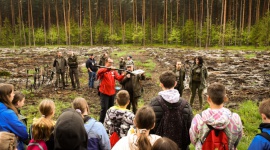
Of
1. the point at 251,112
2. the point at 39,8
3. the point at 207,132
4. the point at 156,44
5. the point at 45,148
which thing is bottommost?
the point at 251,112

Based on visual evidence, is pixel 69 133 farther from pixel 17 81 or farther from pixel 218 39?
pixel 218 39

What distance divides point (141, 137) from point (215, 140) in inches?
43.7

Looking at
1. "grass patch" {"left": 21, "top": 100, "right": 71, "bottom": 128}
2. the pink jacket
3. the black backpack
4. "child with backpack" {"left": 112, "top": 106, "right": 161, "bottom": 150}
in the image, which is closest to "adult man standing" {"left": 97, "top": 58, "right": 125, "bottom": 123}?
"grass patch" {"left": 21, "top": 100, "right": 71, "bottom": 128}

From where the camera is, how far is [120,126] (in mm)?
4000

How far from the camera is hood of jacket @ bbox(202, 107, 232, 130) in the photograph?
2.89m

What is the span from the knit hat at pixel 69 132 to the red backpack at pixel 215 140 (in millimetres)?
1618

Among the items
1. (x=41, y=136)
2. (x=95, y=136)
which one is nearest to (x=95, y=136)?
(x=95, y=136)

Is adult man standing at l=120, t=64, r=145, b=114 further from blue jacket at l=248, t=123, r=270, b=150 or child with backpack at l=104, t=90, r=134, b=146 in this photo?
blue jacket at l=248, t=123, r=270, b=150

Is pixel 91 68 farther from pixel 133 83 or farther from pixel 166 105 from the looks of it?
pixel 166 105

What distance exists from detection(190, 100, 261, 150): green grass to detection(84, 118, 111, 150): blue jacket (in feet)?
10.2

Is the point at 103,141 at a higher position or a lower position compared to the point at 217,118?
lower

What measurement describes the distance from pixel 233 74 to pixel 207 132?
612 inches

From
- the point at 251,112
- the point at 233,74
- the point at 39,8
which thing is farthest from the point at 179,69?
the point at 39,8

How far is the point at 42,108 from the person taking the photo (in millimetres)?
3607
